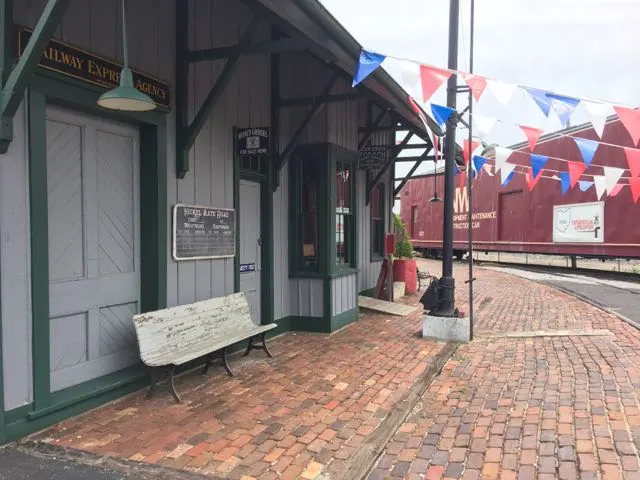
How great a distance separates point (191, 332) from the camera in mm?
4723

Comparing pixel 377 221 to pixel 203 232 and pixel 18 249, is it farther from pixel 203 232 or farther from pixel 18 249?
pixel 18 249

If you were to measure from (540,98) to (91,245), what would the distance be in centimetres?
423

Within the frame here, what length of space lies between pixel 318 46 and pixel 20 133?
2319mm

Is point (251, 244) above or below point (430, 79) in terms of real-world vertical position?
below

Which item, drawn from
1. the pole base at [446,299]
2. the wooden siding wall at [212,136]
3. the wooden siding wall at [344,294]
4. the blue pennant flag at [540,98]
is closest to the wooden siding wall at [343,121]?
the wooden siding wall at [212,136]

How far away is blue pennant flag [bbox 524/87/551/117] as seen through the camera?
189 inches

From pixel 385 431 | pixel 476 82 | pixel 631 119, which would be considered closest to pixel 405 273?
pixel 476 82

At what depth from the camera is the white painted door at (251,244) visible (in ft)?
20.2

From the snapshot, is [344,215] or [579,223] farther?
[579,223]

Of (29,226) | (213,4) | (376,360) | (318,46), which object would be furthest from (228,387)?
(213,4)

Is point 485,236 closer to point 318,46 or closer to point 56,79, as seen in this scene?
point 318,46

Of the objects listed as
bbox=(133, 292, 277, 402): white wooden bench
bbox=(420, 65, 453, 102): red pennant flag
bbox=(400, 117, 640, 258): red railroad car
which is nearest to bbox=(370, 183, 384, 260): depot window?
bbox=(400, 117, 640, 258): red railroad car

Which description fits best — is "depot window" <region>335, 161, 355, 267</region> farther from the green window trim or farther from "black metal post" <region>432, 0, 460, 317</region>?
"black metal post" <region>432, 0, 460, 317</region>

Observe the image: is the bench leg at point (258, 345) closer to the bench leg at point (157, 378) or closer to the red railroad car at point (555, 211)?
the bench leg at point (157, 378)
